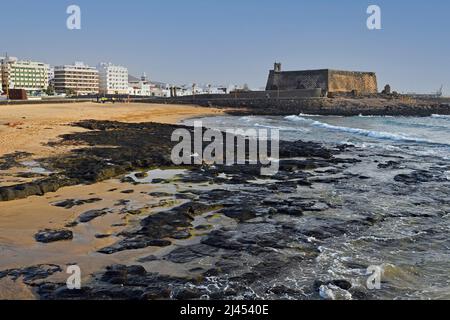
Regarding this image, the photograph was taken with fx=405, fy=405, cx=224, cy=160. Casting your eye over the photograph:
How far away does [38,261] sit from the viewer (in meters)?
5.51

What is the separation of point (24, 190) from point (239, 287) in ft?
18.6

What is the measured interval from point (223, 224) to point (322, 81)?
8254 centimetres

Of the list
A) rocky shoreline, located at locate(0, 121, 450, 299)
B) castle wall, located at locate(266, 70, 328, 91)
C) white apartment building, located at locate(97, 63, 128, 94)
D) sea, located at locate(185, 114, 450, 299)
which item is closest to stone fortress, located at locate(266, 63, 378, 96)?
castle wall, located at locate(266, 70, 328, 91)

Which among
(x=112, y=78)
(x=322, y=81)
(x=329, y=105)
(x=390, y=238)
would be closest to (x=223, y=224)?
(x=390, y=238)

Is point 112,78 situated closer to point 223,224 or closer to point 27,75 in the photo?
point 27,75

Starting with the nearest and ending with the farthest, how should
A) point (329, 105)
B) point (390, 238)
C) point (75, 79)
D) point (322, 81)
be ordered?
point (390, 238)
point (329, 105)
point (322, 81)
point (75, 79)

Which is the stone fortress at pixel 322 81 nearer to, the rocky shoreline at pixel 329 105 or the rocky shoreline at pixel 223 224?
the rocky shoreline at pixel 329 105

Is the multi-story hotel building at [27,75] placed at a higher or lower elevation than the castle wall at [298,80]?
higher

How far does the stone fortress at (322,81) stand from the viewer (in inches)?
3359

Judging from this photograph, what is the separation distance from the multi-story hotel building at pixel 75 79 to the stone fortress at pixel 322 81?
63.5 metres

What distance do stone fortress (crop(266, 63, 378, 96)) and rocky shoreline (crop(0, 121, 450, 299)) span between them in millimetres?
71219

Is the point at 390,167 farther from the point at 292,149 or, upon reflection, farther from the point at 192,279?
the point at 192,279

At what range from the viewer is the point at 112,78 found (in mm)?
149125

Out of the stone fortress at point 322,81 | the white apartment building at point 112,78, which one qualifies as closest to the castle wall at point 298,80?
the stone fortress at point 322,81
